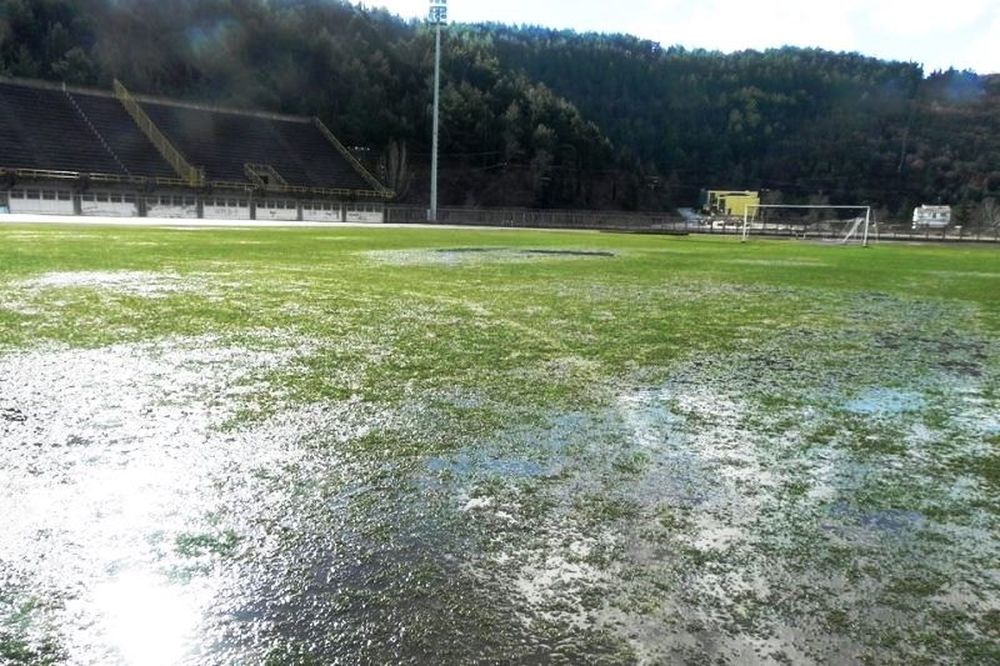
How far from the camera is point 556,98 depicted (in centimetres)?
8938

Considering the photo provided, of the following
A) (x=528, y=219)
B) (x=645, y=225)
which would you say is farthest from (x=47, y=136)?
(x=645, y=225)

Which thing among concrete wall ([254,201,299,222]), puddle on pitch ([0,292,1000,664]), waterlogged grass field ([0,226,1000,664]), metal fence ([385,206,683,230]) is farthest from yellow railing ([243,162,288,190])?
puddle on pitch ([0,292,1000,664])

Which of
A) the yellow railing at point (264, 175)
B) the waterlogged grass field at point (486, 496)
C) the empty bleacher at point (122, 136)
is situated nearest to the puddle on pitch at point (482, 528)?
the waterlogged grass field at point (486, 496)

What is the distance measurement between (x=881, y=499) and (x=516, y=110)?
81.5 meters

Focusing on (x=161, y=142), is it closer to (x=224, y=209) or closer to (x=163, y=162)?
(x=163, y=162)

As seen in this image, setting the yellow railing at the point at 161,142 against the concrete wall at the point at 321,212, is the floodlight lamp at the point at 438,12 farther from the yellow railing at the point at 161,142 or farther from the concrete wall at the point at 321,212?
the yellow railing at the point at 161,142

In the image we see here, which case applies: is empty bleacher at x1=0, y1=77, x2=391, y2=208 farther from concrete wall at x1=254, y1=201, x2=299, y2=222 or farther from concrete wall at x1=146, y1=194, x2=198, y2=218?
concrete wall at x1=146, y1=194, x2=198, y2=218

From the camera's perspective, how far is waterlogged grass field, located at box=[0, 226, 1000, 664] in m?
1.57


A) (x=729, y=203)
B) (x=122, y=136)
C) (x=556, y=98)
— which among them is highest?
(x=556, y=98)

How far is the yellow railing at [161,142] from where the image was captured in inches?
1895

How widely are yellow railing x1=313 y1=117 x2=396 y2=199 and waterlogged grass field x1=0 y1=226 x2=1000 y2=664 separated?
56.0m

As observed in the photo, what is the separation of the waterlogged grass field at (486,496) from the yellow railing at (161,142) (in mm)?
47295

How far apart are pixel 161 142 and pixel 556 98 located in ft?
171

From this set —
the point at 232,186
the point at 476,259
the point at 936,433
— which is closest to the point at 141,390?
the point at 936,433
